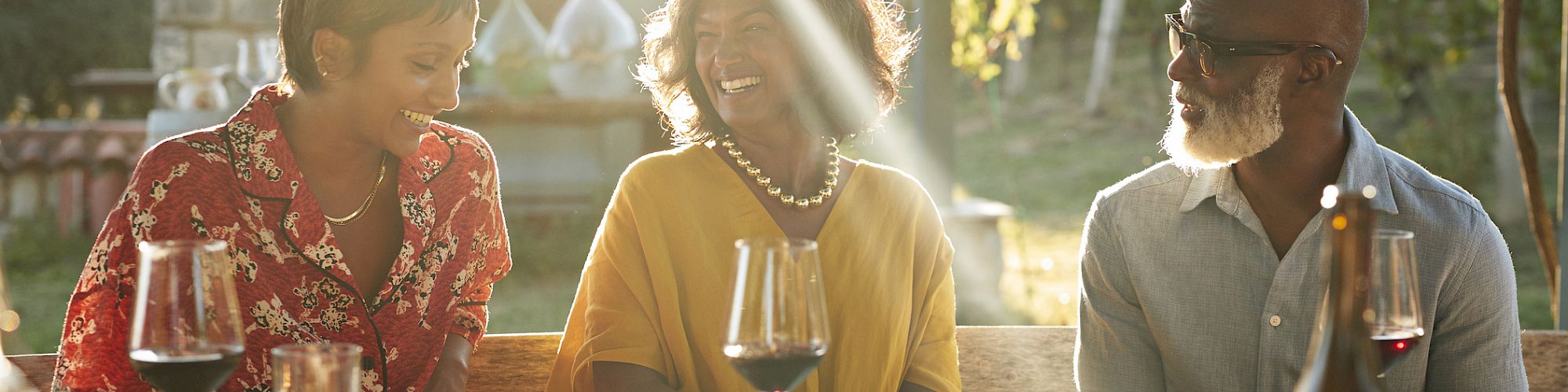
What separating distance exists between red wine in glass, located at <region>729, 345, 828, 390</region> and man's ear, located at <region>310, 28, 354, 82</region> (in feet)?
3.55

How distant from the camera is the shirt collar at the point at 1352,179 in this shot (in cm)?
230

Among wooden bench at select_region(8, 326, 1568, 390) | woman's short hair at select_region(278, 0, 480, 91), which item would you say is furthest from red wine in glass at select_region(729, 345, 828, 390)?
wooden bench at select_region(8, 326, 1568, 390)

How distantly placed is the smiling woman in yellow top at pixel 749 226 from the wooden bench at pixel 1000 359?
238 mm

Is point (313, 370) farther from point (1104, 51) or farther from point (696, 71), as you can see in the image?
point (1104, 51)

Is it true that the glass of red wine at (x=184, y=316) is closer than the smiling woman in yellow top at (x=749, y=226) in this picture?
Yes

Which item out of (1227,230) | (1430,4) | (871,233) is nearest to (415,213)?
(871,233)

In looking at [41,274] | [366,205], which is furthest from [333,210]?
[41,274]

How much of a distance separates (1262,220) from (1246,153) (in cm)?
15

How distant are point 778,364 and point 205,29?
26.9ft

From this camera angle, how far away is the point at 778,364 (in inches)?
60.5

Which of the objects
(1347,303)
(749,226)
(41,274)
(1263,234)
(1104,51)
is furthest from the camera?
(1104,51)

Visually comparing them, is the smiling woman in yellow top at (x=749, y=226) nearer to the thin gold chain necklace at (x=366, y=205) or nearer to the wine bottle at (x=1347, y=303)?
the thin gold chain necklace at (x=366, y=205)

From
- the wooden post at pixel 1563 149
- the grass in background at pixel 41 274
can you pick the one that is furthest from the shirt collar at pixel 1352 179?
the grass in background at pixel 41 274

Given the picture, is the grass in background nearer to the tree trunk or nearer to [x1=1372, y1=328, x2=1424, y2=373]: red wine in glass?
[x1=1372, y1=328, x2=1424, y2=373]: red wine in glass
